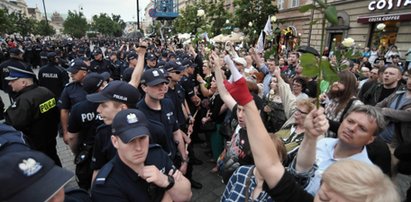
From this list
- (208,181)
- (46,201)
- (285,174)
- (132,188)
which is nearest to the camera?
(46,201)

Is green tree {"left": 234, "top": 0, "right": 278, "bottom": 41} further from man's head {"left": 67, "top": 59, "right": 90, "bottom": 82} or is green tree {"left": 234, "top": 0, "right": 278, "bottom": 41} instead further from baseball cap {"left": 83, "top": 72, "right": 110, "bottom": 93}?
baseball cap {"left": 83, "top": 72, "right": 110, "bottom": 93}

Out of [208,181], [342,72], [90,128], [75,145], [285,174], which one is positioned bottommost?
[208,181]

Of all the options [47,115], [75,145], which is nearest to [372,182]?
[75,145]

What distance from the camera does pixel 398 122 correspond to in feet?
11.9

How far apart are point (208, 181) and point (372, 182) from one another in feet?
11.9

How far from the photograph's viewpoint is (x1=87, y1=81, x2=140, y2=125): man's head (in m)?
2.70

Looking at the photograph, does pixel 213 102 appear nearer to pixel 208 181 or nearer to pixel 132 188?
pixel 208 181

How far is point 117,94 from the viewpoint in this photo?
2736 mm

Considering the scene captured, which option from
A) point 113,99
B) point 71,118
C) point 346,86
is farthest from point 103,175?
point 346,86

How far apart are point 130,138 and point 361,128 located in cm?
205

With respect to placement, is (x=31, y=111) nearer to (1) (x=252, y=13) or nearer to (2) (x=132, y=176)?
(2) (x=132, y=176)

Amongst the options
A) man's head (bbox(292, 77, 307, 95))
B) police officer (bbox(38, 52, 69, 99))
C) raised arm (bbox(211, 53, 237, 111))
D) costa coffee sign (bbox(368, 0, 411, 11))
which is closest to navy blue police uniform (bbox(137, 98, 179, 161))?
raised arm (bbox(211, 53, 237, 111))

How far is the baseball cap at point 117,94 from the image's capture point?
271 centimetres

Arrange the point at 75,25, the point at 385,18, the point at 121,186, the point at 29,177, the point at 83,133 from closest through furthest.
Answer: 1. the point at 29,177
2. the point at 121,186
3. the point at 83,133
4. the point at 385,18
5. the point at 75,25
